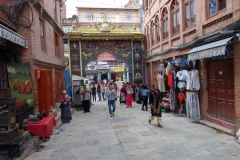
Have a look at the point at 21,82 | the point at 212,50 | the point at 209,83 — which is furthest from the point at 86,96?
the point at 212,50

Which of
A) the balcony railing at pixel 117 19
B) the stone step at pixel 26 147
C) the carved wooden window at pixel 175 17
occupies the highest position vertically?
the balcony railing at pixel 117 19

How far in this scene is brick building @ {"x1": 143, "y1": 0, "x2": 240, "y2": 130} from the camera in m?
6.07

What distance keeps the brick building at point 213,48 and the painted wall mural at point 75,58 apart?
8.77 m

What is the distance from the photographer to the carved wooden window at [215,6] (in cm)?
696

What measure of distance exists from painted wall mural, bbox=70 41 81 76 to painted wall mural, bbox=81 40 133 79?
1.47 feet

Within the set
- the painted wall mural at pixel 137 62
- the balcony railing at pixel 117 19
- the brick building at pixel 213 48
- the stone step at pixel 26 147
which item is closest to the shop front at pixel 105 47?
the painted wall mural at pixel 137 62

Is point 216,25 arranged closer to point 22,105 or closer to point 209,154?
point 209,154

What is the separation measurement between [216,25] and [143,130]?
485 centimetres

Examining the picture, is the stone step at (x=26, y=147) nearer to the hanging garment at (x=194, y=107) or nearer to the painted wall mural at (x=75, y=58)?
the hanging garment at (x=194, y=107)

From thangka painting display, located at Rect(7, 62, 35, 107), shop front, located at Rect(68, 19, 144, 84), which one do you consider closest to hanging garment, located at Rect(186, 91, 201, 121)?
thangka painting display, located at Rect(7, 62, 35, 107)

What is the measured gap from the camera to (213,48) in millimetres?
6270

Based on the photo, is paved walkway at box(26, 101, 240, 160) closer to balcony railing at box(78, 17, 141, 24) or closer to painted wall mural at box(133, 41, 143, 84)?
painted wall mural at box(133, 41, 143, 84)

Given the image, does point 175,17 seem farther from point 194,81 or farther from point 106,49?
point 106,49

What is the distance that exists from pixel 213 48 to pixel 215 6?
217cm
